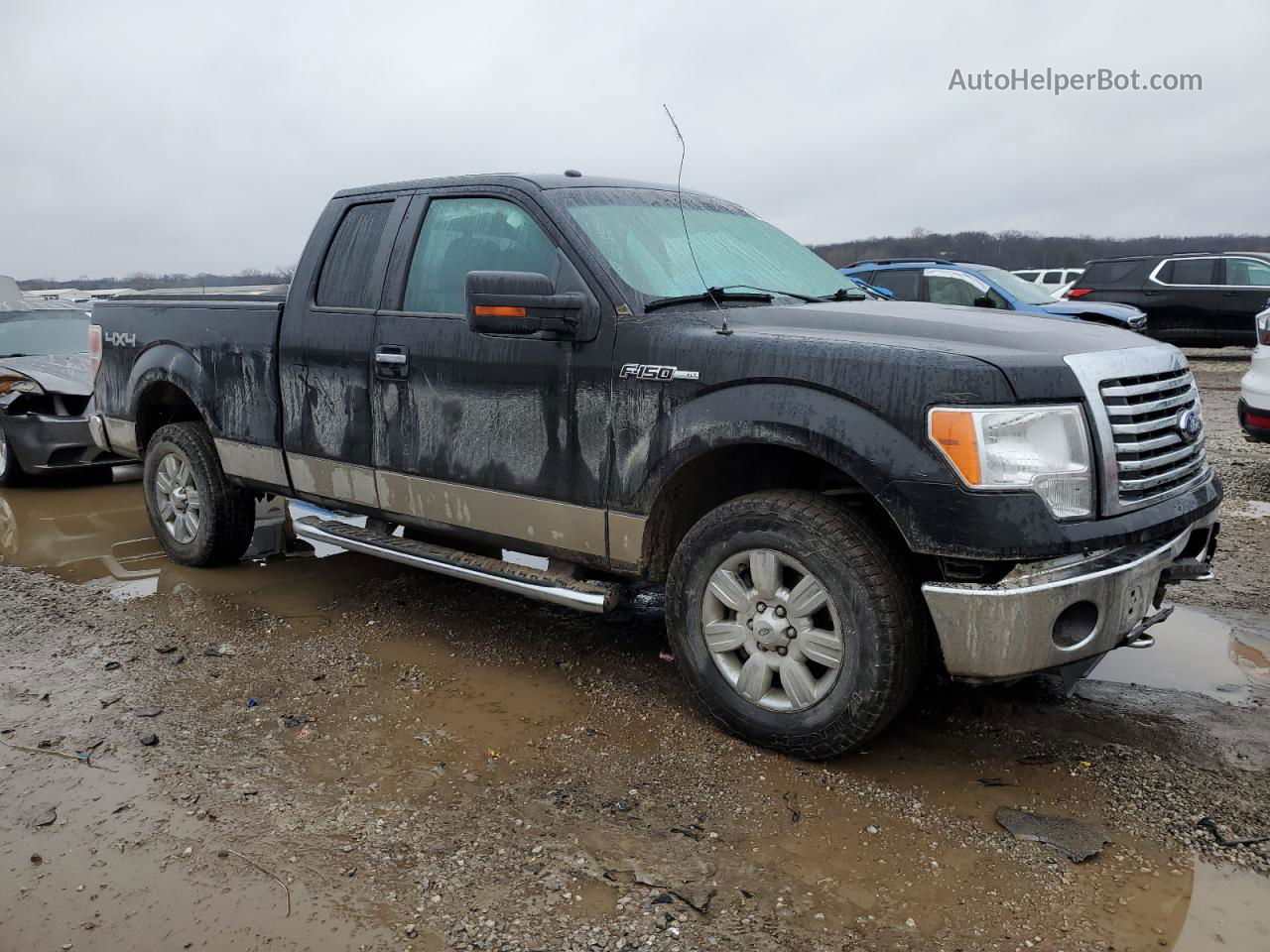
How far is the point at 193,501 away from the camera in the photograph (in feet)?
18.4

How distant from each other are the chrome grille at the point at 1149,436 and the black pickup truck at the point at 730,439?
0.04 feet

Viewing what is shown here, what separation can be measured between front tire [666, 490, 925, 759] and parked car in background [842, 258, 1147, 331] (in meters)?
8.44

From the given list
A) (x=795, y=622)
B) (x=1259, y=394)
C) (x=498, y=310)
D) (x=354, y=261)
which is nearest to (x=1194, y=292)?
(x=1259, y=394)

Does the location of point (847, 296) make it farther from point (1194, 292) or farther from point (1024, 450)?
point (1194, 292)

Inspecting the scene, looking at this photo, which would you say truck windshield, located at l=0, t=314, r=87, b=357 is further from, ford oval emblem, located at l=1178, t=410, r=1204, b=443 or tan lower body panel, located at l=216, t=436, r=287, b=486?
ford oval emblem, located at l=1178, t=410, r=1204, b=443

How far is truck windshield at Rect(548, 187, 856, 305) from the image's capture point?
3.79 meters

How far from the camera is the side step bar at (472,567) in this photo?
3.70 meters

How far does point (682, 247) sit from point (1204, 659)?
9.04 ft

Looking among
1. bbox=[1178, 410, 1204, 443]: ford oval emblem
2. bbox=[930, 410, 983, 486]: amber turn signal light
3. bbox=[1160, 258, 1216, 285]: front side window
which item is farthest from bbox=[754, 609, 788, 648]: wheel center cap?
bbox=[1160, 258, 1216, 285]: front side window

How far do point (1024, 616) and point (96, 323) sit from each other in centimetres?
555

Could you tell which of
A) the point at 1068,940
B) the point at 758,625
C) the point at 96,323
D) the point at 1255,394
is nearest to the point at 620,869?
the point at 758,625

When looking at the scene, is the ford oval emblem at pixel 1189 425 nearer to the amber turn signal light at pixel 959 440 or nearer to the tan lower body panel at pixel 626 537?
the amber turn signal light at pixel 959 440

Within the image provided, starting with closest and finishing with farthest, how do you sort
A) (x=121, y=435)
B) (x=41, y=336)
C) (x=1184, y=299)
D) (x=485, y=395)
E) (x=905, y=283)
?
(x=485, y=395) → (x=121, y=435) → (x=41, y=336) → (x=905, y=283) → (x=1184, y=299)

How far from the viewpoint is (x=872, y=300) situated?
13.2 ft
